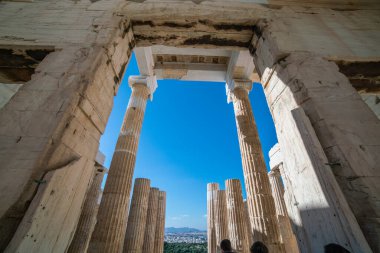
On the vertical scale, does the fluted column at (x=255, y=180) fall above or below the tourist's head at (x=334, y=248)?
above

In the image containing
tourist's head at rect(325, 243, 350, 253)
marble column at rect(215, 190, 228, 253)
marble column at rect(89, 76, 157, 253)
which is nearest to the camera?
tourist's head at rect(325, 243, 350, 253)

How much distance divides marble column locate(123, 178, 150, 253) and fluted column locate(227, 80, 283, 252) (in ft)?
17.2

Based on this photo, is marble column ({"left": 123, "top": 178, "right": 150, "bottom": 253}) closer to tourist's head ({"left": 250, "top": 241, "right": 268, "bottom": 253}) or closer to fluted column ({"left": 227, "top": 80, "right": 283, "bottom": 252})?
fluted column ({"left": 227, "top": 80, "right": 283, "bottom": 252})

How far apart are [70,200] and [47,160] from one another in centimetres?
45

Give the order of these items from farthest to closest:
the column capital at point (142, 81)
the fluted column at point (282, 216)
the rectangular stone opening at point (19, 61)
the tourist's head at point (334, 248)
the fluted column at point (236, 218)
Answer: the column capital at point (142, 81) < the fluted column at point (282, 216) < the fluted column at point (236, 218) < the rectangular stone opening at point (19, 61) < the tourist's head at point (334, 248)

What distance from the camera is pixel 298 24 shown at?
296cm

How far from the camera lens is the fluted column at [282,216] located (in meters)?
9.78

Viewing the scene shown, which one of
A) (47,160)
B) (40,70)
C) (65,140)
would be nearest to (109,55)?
(40,70)

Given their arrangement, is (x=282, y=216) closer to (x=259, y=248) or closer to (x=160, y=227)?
(x=160, y=227)

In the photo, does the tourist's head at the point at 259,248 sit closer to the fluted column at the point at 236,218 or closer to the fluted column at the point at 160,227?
the fluted column at the point at 236,218

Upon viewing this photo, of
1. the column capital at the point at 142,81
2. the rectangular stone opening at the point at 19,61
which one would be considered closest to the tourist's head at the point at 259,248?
the rectangular stone opening at the point at 19,61

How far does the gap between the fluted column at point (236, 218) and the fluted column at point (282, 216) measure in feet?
7.19

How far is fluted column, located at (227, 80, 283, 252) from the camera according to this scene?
20.2ft

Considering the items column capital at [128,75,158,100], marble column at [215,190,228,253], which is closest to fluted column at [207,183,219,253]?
marble column at [215,190,228,253]
